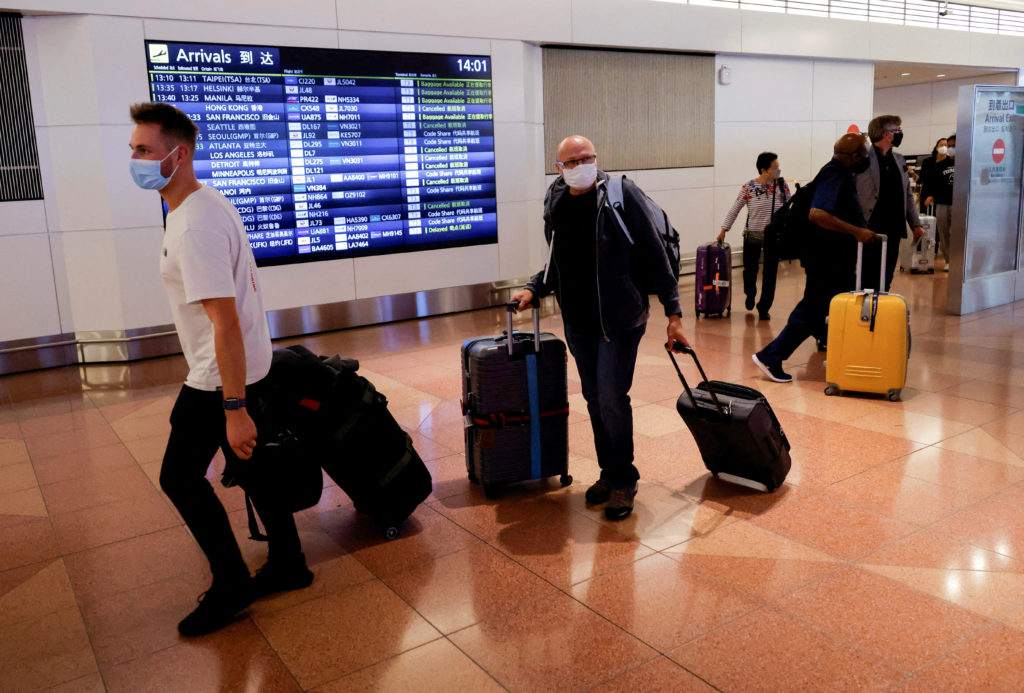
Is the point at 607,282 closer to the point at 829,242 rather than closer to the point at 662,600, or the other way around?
the point at 662,600

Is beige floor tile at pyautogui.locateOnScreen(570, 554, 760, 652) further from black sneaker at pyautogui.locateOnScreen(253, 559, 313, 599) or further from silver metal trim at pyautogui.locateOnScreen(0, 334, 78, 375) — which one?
silver metal trim at pyautogui.locateOnScreen(0, 334, 78, 375)

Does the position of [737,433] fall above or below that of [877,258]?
below

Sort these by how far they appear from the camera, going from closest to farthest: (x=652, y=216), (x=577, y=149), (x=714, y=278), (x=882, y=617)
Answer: (x=882, y=617) < (x=577, y=149) < (x=652, y=216) < (x=714, y=278)

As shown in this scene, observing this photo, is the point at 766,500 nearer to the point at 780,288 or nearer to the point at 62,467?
the point at 62,467

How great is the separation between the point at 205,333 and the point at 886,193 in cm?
582

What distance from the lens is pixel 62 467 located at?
5227 millimetres

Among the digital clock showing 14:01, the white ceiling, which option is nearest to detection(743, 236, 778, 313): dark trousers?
the digital clock showing 14:01

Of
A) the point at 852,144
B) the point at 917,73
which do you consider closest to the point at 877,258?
the point at 852,144

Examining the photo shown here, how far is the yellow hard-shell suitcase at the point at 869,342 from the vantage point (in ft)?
19.1

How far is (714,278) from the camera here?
9258 mm

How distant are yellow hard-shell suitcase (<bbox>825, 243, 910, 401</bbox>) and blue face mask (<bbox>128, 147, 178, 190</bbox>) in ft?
15.2

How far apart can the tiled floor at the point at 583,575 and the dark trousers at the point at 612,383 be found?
266 mm

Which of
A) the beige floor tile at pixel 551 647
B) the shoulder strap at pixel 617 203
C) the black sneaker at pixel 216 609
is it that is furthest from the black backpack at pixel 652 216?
the black sneaker at pixel 216 609

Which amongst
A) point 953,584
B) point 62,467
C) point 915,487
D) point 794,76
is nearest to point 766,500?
point 915,487
